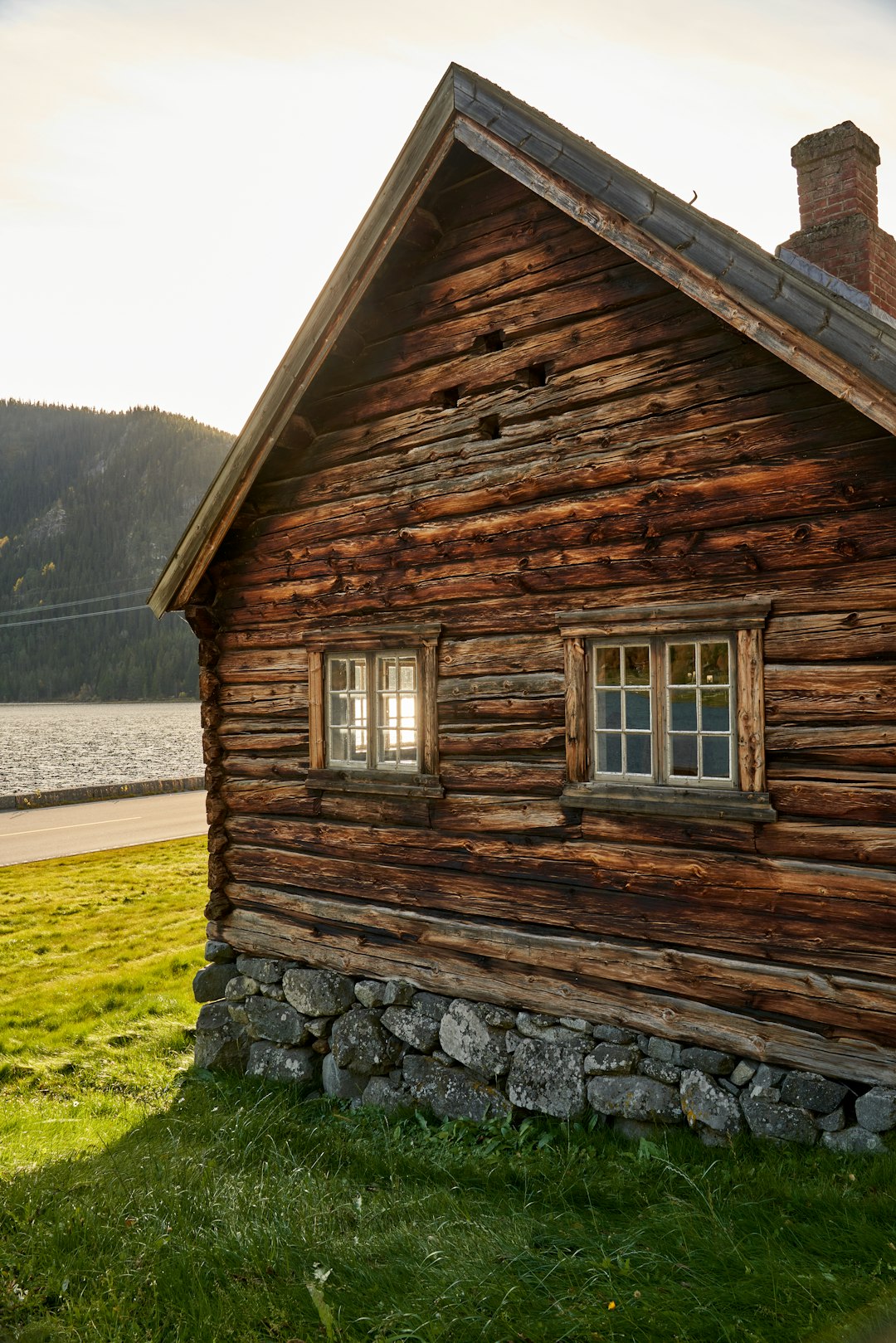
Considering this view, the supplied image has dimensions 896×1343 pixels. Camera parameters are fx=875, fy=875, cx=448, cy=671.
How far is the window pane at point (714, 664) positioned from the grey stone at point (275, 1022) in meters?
5.05

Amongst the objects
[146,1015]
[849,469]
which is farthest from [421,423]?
[146,1015]

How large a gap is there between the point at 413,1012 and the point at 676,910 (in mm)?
2658

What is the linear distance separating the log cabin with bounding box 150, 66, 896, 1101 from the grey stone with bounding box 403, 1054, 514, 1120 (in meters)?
0.62

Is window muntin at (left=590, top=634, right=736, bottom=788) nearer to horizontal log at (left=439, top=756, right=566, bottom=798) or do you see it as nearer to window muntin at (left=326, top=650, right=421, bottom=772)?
horizontal log at (left=439, top=756, right=566, bottom=798)

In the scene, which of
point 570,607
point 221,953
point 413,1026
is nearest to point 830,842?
point 570,607

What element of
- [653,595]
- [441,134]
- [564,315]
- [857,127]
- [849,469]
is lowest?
[653,595]

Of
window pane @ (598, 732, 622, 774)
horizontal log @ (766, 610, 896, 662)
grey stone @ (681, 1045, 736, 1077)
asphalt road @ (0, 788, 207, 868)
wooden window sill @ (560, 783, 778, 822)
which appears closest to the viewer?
horizontal log @ (766, 610, 896, 662)

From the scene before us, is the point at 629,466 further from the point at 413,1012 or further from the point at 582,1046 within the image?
the point at 413,1012

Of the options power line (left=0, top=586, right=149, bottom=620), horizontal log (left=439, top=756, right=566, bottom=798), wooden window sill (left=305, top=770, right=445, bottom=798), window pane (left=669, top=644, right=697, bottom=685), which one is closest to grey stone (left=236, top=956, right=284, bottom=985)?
wooden window sill (left=305, top=770, right=445, bottom=798)

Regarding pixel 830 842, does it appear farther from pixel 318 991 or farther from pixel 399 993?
pixel 318 991

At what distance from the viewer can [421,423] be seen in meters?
7.46

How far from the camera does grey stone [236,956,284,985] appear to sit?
27.9 ft

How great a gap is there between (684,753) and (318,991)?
168 inches

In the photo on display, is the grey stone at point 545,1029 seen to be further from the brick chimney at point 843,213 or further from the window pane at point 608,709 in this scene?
the brick chimney at point 843,213
